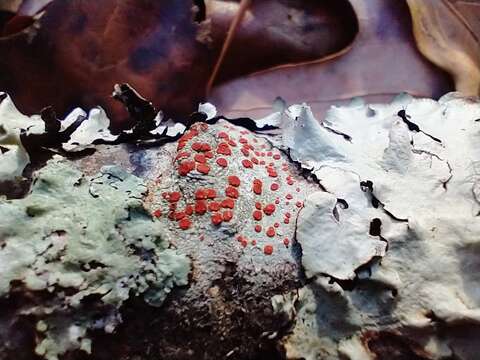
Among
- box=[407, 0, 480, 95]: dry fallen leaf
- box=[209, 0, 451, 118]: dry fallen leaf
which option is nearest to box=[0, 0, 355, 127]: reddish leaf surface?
box=[209, 0, 451, 118]: dry fallen leaf

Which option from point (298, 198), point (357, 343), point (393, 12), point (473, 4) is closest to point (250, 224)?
point (298, 198)

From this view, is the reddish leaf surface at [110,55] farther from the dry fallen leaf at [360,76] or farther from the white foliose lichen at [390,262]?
the white foliose lichen at [390,262]

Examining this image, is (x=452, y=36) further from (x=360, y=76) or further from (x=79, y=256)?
(x=79, y=256)

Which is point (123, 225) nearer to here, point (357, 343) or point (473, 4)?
point (357, 343)

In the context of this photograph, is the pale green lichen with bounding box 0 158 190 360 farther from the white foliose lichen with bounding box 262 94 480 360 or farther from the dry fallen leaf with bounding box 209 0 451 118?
the dry fallen leaf with bounding box 209 0 451 118

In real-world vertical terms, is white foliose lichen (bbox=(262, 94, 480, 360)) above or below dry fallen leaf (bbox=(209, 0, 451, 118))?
above

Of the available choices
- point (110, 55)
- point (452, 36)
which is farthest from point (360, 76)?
point (110, 55)
